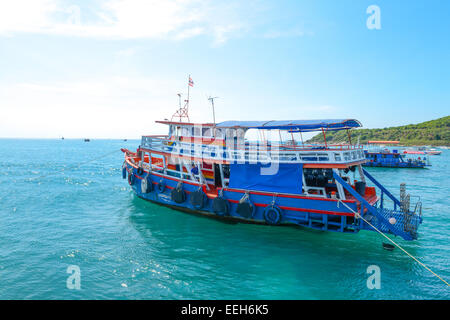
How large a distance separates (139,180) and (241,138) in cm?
733

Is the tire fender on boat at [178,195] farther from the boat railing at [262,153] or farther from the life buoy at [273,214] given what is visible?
the life buoy at [273,214]

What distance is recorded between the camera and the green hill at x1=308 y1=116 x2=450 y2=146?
11262 cm

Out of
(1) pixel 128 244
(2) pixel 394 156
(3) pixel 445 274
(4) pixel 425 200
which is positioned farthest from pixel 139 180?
(2) pixel 394 156

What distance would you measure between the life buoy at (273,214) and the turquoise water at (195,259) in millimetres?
968

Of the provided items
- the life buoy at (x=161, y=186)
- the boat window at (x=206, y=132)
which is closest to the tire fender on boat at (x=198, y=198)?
the life buoy at (x=161, y=186)

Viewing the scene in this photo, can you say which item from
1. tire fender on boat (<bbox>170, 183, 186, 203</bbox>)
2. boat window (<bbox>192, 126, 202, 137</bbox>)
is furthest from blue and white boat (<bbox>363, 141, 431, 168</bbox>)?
tire fender on boat (<bbox>170, 183, 186, 203</bbox>)

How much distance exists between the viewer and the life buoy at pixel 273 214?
11.2m

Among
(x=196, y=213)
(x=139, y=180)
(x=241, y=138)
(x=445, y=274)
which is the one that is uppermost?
(x=241, y=138)

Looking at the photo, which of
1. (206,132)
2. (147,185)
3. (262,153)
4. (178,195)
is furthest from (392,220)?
(147,185)

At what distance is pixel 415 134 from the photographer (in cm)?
12225

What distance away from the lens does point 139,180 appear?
54.5ft

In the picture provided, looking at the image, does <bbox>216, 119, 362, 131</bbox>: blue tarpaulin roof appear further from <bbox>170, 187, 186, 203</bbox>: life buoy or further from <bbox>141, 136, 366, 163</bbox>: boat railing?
<bbox>170, 187, 186, 203</bbox>: life buoy
